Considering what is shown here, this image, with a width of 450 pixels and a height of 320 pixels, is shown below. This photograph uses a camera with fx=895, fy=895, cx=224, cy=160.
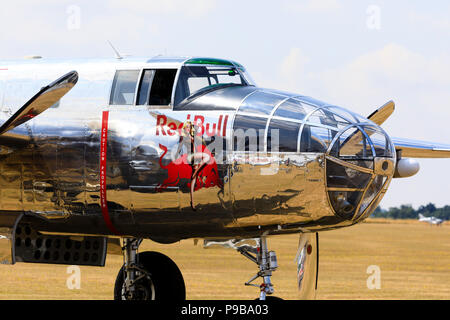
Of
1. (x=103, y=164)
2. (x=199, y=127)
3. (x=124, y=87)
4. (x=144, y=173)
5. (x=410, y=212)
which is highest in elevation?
(x=124, y=87)

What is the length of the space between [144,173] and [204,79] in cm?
169

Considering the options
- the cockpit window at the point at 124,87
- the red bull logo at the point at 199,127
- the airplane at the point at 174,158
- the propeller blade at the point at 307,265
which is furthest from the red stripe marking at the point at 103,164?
the propeller blade at the point at 307,265

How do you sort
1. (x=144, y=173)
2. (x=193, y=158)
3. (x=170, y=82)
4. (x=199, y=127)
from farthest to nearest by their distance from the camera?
(x=170, y=82) → (x=144, y=173) → (x=199, y=127) → (x=193, y=158)

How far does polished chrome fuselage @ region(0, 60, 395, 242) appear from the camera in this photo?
38.6 ft

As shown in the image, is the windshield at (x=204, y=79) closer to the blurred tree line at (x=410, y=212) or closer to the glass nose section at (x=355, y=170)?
the glass nose section at (x=355, y=170)

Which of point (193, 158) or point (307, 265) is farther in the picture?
point (307, 265)

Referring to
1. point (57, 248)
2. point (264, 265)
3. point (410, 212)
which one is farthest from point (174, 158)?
point (410, 212)

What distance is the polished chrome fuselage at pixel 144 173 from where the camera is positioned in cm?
1176

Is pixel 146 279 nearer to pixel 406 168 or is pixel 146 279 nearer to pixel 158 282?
pixel 158 282

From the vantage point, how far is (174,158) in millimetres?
12258
